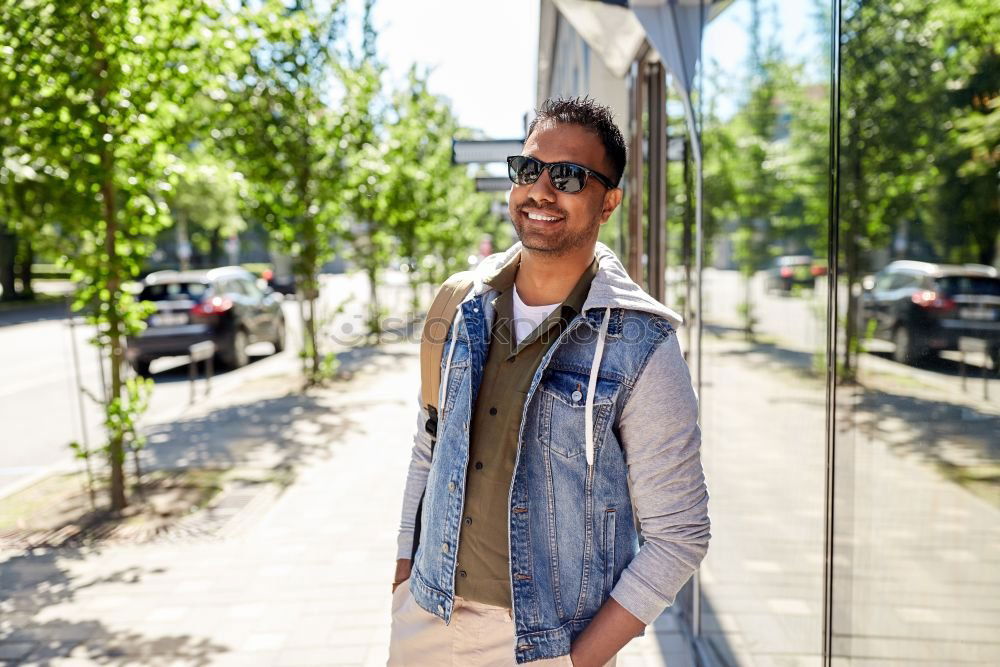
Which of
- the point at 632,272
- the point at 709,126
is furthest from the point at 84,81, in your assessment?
the point at 709,126

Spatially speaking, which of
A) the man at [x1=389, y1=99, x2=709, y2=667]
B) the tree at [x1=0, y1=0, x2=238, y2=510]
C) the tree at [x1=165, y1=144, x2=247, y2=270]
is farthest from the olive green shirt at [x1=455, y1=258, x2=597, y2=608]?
the tree at [x1=165, y1=144, x2=247, y2=270]

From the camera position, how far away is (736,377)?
3.61 meters

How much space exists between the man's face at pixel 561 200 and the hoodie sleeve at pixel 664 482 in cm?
34

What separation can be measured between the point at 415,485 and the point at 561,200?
2.72 feet

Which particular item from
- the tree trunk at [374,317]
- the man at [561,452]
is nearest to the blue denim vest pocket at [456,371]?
the man at [561,452]

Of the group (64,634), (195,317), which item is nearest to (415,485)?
(64,634)

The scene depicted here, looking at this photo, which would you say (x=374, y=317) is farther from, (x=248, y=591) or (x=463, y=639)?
(x=463, y=639)

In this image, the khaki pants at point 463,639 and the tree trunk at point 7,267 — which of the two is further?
the tree trunk at point 7,267

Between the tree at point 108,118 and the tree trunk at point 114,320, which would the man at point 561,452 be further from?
the tree trunk at point 114,320

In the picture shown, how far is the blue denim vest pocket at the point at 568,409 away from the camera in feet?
5.96

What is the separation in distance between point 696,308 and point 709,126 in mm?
827

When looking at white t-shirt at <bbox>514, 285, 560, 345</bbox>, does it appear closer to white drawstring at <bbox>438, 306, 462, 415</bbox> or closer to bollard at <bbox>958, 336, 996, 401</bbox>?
white drawstring at <bbox>438, 306, 462, 415</bbox>

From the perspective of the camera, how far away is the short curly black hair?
1.98 m

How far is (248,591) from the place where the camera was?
16.5ft
